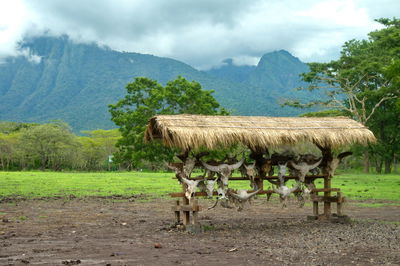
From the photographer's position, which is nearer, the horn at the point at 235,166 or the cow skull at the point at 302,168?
the horn at the point at 235,166

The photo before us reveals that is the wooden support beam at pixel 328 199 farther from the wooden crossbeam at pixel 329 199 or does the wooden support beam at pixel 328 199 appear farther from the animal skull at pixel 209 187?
the animal skull at pixel 209 187

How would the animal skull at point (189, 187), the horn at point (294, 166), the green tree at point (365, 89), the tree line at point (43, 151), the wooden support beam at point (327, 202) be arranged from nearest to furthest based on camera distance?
1. the animal skull at point (189, 187)
2. the horn at point (294, 166)
3. the wooden support beam at point (327, 202)
4. the green tree at point (365, 89)
5. the tree line at point (43, 151)

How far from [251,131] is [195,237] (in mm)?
2879

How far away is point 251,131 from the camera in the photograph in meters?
11.4

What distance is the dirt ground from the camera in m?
8.26

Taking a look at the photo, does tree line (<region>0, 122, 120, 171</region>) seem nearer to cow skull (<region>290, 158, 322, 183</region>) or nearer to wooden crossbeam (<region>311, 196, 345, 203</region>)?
wooden crossbeam (<region>311, 196, 345, 203</region>)

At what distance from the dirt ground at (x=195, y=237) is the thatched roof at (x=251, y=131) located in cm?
218

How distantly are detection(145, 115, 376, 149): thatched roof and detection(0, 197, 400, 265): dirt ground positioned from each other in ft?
7.17

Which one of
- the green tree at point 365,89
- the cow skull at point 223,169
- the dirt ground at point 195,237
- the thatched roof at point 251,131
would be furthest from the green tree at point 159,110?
the cow skull at point 223,169

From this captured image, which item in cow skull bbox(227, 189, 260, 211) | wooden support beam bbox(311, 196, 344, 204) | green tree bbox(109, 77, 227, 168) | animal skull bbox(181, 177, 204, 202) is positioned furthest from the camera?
green tree bbox(109, 77, 227, 168)

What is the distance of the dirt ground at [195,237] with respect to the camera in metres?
8.26

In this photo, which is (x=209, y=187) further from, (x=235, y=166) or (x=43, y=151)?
(x=43, y=151)

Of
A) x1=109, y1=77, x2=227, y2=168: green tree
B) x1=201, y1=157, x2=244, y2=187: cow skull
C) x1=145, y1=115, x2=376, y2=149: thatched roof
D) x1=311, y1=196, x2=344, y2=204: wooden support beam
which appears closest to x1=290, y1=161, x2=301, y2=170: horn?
x1=145, y1=115, x2=376, y2=149: thatched roof

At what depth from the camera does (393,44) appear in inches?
1109
